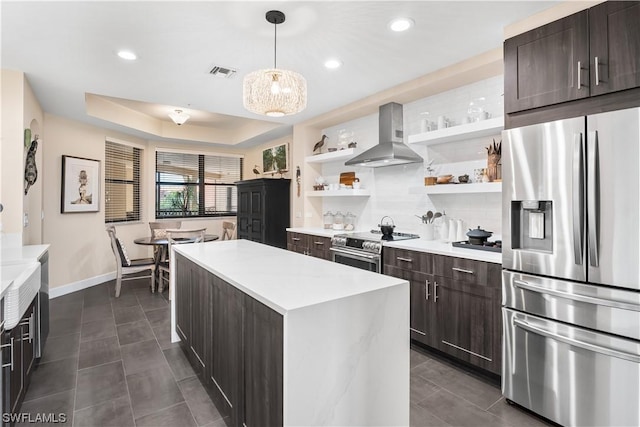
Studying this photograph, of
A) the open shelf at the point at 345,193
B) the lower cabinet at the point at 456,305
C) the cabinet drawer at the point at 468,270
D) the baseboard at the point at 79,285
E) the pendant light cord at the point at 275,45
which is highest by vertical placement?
the pendant light cord at the point at 275,45

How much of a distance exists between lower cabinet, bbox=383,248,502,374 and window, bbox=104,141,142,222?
16.9 ft

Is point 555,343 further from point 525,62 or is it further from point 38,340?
point 38,340

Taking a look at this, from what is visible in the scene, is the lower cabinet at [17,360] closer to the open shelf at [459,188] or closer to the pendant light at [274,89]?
the pendant light at [274,89]

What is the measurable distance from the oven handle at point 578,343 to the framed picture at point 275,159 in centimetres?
479

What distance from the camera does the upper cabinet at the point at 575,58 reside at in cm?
179

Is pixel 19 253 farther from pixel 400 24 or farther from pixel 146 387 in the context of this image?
pixel 400 24

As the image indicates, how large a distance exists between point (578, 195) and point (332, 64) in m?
2.26

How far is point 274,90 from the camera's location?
2.30 m

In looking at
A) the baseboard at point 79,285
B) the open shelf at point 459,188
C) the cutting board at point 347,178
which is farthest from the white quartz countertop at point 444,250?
the baseboard at point 79,285

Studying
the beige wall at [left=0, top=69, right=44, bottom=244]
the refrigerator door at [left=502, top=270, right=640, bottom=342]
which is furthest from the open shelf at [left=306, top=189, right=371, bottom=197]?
the beige wall at [left=0, top=69, right=44, bottom=244]

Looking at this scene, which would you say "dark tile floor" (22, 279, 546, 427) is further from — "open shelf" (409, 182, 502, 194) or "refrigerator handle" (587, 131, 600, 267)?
"open shelf" (409, 182, 502, 194)

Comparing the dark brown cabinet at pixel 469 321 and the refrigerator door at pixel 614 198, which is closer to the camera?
the refrigerator door at pixel 614 198

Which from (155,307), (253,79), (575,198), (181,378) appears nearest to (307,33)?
(253,79)

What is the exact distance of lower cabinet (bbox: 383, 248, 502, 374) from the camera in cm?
243
